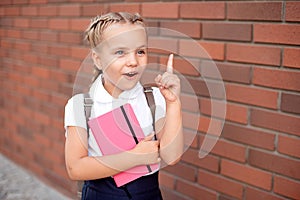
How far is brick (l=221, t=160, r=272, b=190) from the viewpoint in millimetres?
2328

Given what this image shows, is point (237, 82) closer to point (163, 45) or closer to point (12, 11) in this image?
point (163, 45)

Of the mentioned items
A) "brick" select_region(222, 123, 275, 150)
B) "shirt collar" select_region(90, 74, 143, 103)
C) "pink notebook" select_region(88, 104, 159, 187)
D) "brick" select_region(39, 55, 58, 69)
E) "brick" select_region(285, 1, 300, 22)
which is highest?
"brick" select_region(285, 1, 300, 22)

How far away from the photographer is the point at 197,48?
8.64 ft

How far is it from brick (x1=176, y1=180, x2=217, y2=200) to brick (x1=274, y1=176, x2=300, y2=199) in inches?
18.3

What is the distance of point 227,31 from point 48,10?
81.8 inches

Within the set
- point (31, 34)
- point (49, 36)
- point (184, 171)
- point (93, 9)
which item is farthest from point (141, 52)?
point (31, 34)

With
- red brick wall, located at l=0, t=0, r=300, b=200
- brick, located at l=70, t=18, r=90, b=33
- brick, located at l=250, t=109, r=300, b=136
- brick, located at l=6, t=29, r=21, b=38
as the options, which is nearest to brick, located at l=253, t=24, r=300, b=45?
red brick wall, located at l=0, t=0, r=300, b=200

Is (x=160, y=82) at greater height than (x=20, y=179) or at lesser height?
greater

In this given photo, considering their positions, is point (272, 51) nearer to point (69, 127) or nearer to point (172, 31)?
point (172, 31)

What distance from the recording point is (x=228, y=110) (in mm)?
2508

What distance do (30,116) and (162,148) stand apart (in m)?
2.95

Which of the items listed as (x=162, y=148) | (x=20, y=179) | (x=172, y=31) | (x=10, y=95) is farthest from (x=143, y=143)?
(x=10, y=95)

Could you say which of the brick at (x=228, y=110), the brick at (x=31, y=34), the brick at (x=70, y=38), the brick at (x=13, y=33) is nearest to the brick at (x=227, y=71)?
the brick at (x=228, y=110)

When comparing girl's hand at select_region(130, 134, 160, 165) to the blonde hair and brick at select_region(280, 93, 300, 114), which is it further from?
brick at select_region(280, 93, 300, 114)
